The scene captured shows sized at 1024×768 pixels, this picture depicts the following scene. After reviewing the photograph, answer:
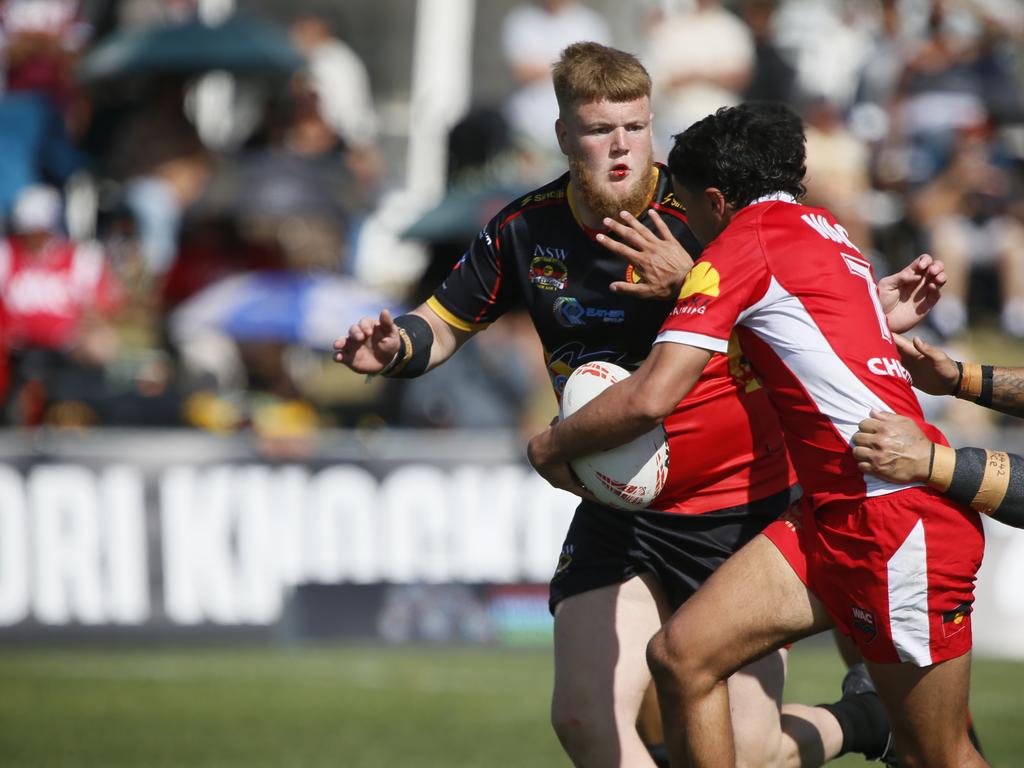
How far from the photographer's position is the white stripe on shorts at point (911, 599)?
4.62m

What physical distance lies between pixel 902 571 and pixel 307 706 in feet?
17.1

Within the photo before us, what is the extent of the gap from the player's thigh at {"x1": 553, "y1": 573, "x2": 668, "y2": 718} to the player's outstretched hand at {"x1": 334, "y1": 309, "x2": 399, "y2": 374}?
1.07m

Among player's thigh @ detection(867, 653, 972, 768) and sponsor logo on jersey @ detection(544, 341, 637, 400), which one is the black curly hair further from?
player's thigh @ detection(867, 653, 972, 768)

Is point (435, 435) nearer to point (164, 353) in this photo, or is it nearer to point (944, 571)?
point (164, 353)

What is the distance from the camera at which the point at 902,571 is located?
15.2 ft

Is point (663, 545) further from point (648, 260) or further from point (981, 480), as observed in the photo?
Result: point (981, 480)

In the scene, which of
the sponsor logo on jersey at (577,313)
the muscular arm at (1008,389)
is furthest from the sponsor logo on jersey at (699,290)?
the muscular arm at (1008,389)

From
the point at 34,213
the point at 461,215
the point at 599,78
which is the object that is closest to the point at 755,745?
the point at 599,78

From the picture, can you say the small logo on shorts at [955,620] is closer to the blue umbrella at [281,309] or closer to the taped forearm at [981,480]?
the taped forearm at [981,480]

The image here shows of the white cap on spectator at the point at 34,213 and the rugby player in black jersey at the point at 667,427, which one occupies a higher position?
the white cap on spectator at the point at 34,213

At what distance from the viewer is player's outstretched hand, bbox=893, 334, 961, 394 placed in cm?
522

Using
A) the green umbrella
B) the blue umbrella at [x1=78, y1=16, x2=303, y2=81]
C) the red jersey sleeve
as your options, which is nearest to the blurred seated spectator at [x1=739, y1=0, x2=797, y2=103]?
the green umbrella

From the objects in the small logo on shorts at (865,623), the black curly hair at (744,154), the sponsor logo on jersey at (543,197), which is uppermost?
the black curly hair at (744,154)

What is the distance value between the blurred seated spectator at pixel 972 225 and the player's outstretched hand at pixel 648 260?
8457 mm
